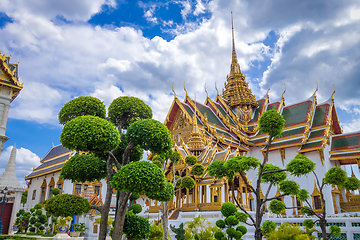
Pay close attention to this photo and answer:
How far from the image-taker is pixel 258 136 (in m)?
22.8

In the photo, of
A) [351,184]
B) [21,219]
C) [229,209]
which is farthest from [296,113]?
[21,219]

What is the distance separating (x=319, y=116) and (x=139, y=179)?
1966cm

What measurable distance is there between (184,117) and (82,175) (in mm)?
15356

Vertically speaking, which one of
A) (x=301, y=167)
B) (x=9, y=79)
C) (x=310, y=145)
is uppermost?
(x=9, y=79)

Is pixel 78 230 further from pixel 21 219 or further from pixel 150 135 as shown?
pixel 150 135

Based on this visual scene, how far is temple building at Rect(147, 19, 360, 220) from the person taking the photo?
14.5 meters

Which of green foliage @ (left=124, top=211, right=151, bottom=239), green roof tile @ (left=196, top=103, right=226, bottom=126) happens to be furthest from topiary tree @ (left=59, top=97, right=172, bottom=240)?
green roof tile @ (left=196, top=103, right=226, bottom=126)

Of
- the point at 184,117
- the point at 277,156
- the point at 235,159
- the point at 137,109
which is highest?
the point at 184,117

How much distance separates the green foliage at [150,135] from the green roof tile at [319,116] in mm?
17761

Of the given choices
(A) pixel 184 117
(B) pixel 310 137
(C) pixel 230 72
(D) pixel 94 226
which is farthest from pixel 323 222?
(C) pixel 230 72

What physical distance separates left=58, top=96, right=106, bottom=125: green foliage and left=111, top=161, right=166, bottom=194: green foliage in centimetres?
209

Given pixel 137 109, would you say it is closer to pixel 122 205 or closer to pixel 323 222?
pixel 122 205

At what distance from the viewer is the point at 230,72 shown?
96.9 feet

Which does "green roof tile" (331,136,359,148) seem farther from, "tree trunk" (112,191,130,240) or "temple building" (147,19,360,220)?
"tree trunk" (112,191,130,240)
